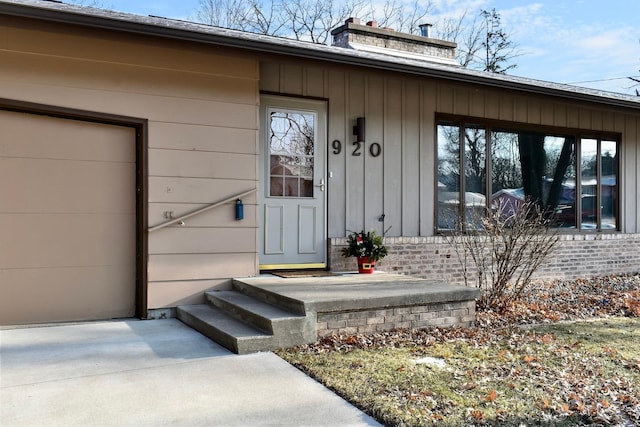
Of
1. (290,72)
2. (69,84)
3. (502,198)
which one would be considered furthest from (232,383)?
(502,198)

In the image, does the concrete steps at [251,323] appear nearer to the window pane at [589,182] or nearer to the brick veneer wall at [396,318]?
the brick veneer wall at [396,318]

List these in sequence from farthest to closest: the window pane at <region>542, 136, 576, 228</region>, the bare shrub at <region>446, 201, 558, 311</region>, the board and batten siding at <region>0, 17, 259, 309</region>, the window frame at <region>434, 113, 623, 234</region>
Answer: the window pane at <region>542, 136, 576, 228</region>
the window frame at <region>434, 113, 623, 234</region>
the bare shrub at <region>446, 201, 558, 311</region>
the board and batten siding at <region>0, 17, 259, 309</region>

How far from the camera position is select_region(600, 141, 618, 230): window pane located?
922cm

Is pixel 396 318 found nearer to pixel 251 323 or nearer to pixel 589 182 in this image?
pixel 251 323

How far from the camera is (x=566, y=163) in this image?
8852 mm

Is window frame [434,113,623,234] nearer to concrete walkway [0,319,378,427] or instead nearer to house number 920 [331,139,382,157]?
house number 920 [331,139,382,157]

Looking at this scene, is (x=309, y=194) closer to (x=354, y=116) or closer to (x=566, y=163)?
(x=354, y=116)

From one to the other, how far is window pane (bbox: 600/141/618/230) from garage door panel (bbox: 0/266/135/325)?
8.00 metres

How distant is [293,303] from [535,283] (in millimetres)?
4949

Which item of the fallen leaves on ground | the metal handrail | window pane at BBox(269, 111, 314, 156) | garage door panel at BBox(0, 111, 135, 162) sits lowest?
the fallen leaves on ground

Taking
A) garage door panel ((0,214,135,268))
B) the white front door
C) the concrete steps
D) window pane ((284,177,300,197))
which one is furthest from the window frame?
garage door panel ((0,214,135,268))

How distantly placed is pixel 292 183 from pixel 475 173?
3047 mm

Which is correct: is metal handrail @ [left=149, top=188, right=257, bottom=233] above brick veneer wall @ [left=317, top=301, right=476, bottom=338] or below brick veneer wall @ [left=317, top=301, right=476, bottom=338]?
above

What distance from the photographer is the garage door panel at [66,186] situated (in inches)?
201
